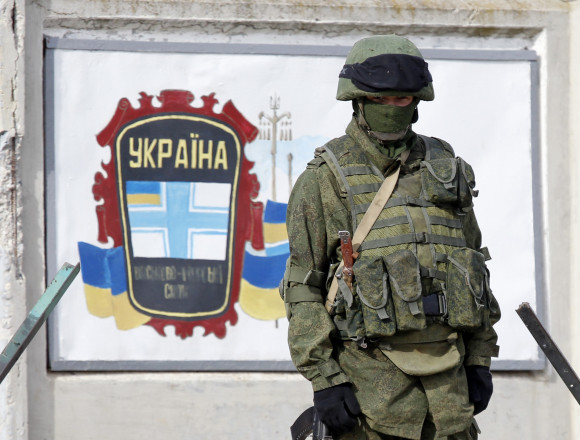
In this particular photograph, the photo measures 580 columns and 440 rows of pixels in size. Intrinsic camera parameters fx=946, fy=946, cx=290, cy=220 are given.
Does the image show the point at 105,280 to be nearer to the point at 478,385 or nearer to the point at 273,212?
the point at 273,212

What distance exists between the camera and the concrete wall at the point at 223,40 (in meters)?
4.88

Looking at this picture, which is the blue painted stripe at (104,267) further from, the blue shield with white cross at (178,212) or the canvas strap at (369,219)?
the canvas strap at (369,219)

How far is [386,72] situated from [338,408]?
1040 millimetres

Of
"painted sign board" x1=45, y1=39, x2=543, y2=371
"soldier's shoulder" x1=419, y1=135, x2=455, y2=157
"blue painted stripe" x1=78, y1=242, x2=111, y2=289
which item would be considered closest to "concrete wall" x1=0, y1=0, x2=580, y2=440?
"painted sign board" x1=45, y1=39, x2=543, y2=371

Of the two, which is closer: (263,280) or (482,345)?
(482,345)

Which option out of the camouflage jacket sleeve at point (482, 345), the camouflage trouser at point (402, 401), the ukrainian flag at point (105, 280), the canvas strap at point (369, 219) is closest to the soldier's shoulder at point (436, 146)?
the canvas strap at point (369, 219)

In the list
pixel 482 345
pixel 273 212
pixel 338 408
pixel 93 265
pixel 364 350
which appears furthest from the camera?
pixel 273 212

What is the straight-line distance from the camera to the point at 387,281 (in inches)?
114

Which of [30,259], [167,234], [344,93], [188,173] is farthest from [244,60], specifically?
[344,93]

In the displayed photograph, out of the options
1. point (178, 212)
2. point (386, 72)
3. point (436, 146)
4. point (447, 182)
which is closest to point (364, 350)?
point (447, 182)

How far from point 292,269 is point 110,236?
2.27 m

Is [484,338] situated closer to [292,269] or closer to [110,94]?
[292,269]

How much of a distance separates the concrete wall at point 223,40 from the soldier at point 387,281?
2149 millimetres

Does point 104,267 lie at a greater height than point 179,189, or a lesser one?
lesser
